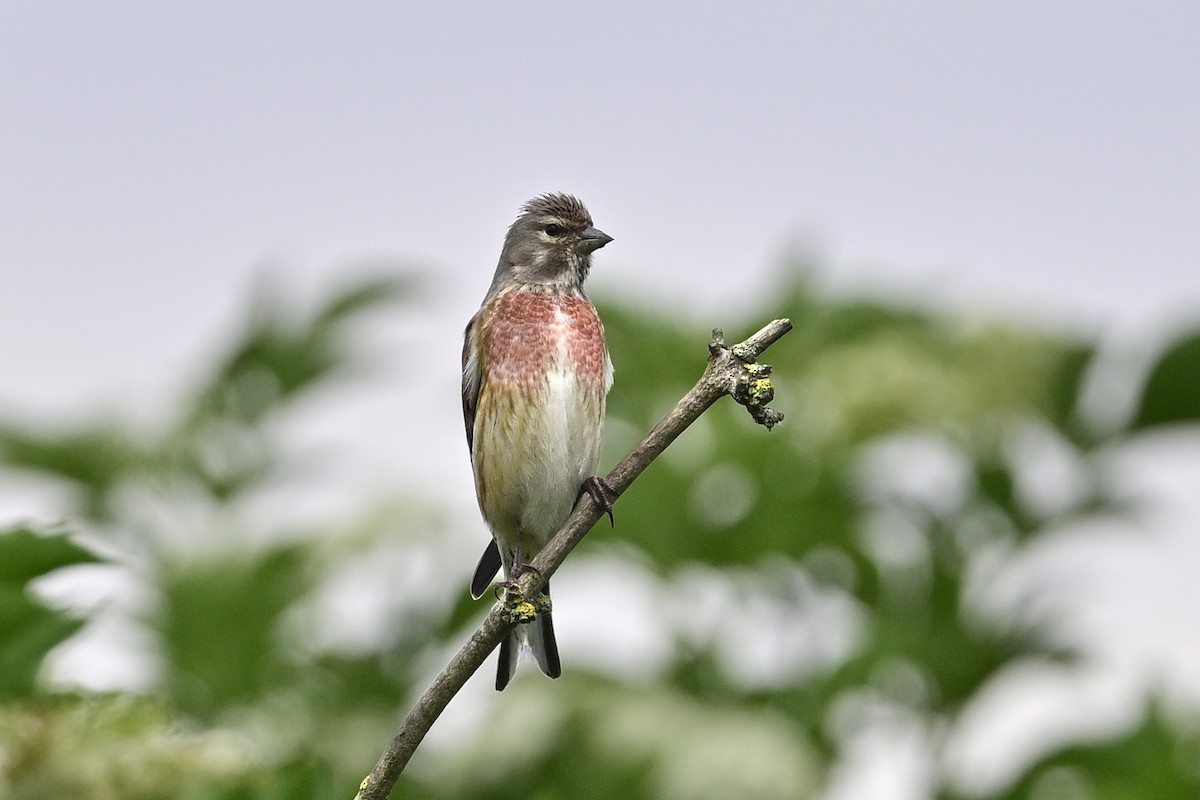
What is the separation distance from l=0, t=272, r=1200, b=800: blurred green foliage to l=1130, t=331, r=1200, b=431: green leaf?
0.04 ft

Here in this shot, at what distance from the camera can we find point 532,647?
278 centimetres

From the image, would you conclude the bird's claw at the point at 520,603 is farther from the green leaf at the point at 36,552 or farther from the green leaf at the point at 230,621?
the green leaf at the point at 230,621

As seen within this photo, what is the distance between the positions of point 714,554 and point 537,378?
7.72 ft

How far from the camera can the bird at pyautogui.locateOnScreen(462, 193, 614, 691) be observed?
3143 millimetres

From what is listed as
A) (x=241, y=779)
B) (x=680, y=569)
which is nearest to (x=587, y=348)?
(x=241, y=779)

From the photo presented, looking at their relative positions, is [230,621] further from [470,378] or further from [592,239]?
[592,239]

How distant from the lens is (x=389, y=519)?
5.56m

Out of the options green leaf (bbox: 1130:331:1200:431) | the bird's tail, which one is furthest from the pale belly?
green leaf (bbox: 1130:331:1200:431)

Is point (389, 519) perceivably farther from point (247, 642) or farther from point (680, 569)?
point (680, 569)

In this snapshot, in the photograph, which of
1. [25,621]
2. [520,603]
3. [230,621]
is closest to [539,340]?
[25,621]

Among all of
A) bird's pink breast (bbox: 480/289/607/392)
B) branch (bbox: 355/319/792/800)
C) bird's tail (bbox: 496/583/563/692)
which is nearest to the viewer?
branch (bbox: 355/319/792/800)

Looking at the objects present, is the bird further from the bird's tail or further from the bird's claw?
the bird's claw

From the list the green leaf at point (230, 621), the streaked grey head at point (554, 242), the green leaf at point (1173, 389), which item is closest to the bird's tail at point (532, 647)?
the streaked grey head at point (554, 242)

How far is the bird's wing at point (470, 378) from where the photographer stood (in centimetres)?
341
